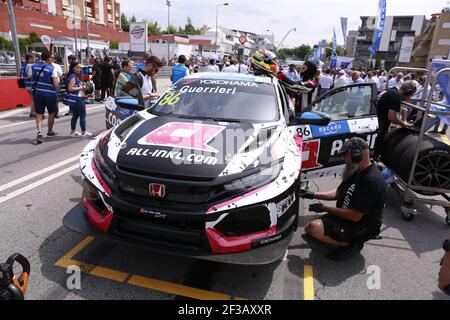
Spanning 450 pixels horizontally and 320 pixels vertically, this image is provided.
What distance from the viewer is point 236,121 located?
11.9 ft

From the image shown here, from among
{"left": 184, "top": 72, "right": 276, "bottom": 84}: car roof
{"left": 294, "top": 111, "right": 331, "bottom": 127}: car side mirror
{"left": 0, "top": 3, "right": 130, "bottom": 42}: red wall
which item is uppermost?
{"left": 0, "top": 3, "right": 130, "bottom": 42}: red wall

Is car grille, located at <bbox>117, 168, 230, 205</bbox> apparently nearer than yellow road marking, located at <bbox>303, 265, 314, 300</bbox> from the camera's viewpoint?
Yes

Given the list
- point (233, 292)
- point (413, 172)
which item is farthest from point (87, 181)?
point (413, 172)

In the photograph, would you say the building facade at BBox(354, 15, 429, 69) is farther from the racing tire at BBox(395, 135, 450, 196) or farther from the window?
the racing tire at BBox(395, 135, 450, 196)

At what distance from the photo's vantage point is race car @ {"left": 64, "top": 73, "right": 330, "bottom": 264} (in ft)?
8.46

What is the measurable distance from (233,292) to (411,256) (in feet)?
7.05

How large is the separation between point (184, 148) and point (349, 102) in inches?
123

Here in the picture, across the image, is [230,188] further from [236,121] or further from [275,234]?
[236,121]

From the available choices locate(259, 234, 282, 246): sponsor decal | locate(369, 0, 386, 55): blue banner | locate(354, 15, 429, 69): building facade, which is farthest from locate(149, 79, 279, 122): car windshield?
locate(354, 15, 429, 69): building facade

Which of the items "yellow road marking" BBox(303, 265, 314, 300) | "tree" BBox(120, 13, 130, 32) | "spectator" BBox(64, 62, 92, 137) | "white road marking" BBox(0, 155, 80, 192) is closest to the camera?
"yellow road marking" BBox(303, 265, 314, 300)

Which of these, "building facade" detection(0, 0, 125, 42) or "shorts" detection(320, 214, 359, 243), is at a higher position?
"building facade" detection(0, 0, 125, 42)

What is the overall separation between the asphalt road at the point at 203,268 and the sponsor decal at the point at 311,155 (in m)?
0.65

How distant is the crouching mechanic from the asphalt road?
0.70 ft

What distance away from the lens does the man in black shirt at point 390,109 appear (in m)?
5.24
